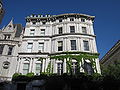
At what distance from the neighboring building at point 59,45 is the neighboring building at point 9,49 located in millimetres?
1883

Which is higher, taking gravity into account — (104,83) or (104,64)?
(104,64)

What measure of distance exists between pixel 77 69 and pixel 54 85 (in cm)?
535

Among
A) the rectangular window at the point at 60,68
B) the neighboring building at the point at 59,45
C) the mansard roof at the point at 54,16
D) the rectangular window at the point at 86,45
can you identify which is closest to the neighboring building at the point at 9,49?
the neighboring building at the point at 59,45

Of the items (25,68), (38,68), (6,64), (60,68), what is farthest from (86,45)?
(6,64)

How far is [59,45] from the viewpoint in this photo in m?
28.3

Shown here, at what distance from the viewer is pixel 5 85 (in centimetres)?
2472

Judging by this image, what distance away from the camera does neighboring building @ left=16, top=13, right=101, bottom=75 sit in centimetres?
2531

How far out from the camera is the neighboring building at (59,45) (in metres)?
25.3

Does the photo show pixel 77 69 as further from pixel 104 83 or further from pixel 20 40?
pixel 20 40

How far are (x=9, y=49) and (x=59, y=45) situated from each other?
11815 millimetres

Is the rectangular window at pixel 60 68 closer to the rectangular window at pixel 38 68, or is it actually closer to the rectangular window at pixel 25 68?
the rectangular window at pixel 38 68

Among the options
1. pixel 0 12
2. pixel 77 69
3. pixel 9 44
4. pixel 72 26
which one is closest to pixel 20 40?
pixel 9 44

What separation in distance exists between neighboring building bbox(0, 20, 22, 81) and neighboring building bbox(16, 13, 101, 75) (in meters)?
1.88

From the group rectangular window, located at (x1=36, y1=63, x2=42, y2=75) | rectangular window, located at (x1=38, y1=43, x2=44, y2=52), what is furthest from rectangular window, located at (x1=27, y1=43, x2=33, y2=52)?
rectangular window, located at (x1=36, y1=63, x2=42, y2=75)
